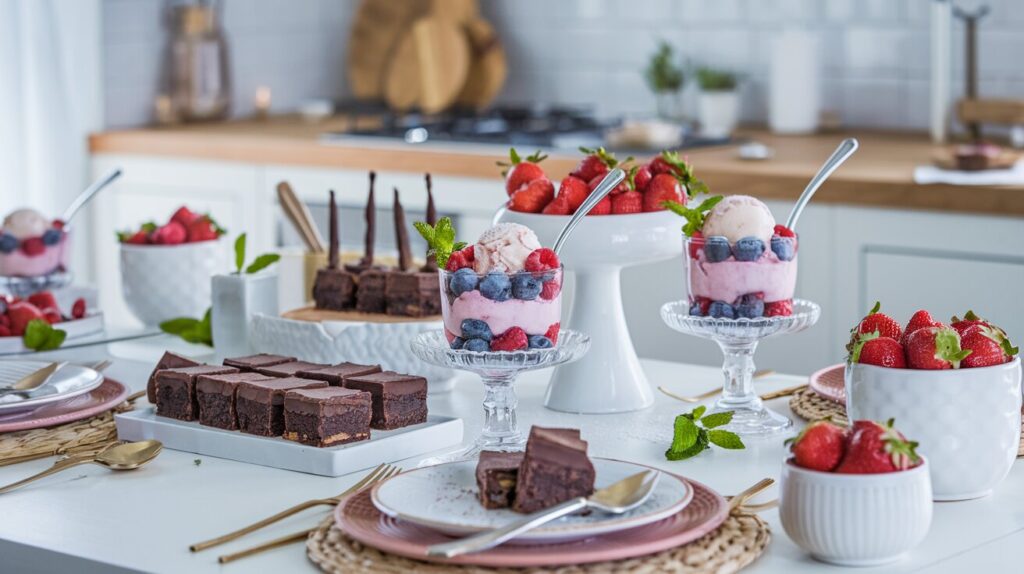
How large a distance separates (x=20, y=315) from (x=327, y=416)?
0.77 metres

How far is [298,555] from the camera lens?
1287 mm

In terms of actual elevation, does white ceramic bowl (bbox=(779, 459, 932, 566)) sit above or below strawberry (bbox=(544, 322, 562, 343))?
below

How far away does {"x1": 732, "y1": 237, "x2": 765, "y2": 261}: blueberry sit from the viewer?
1602 millimetres

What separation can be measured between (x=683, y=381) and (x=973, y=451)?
24.8 inches

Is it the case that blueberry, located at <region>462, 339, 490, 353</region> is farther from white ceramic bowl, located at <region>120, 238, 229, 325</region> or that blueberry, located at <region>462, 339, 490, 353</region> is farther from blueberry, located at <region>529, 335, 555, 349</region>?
white ceramic bowl, located at <region>120, 238, 229, 325</region>

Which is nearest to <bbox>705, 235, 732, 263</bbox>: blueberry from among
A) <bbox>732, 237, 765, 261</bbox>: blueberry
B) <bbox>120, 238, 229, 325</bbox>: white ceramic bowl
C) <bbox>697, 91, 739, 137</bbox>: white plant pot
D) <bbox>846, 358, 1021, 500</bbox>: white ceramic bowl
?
<bbox>732, 237, 765, 261</bbox>: blueberry

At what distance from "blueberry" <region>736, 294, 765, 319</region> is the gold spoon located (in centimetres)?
63

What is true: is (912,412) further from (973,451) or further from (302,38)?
(302,38)

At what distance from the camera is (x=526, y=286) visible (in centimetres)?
151

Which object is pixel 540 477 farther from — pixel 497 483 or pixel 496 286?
pixel 496 286

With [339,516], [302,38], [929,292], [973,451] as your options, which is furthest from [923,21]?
[339,516]

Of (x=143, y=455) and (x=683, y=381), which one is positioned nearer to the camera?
(x=143, y=455)

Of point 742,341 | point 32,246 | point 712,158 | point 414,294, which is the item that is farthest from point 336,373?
point 712,158

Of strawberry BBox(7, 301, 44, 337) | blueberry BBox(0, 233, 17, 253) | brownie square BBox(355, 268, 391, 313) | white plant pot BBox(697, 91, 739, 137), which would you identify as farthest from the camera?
white plant pot BBox(697, 91, 739, 137)
